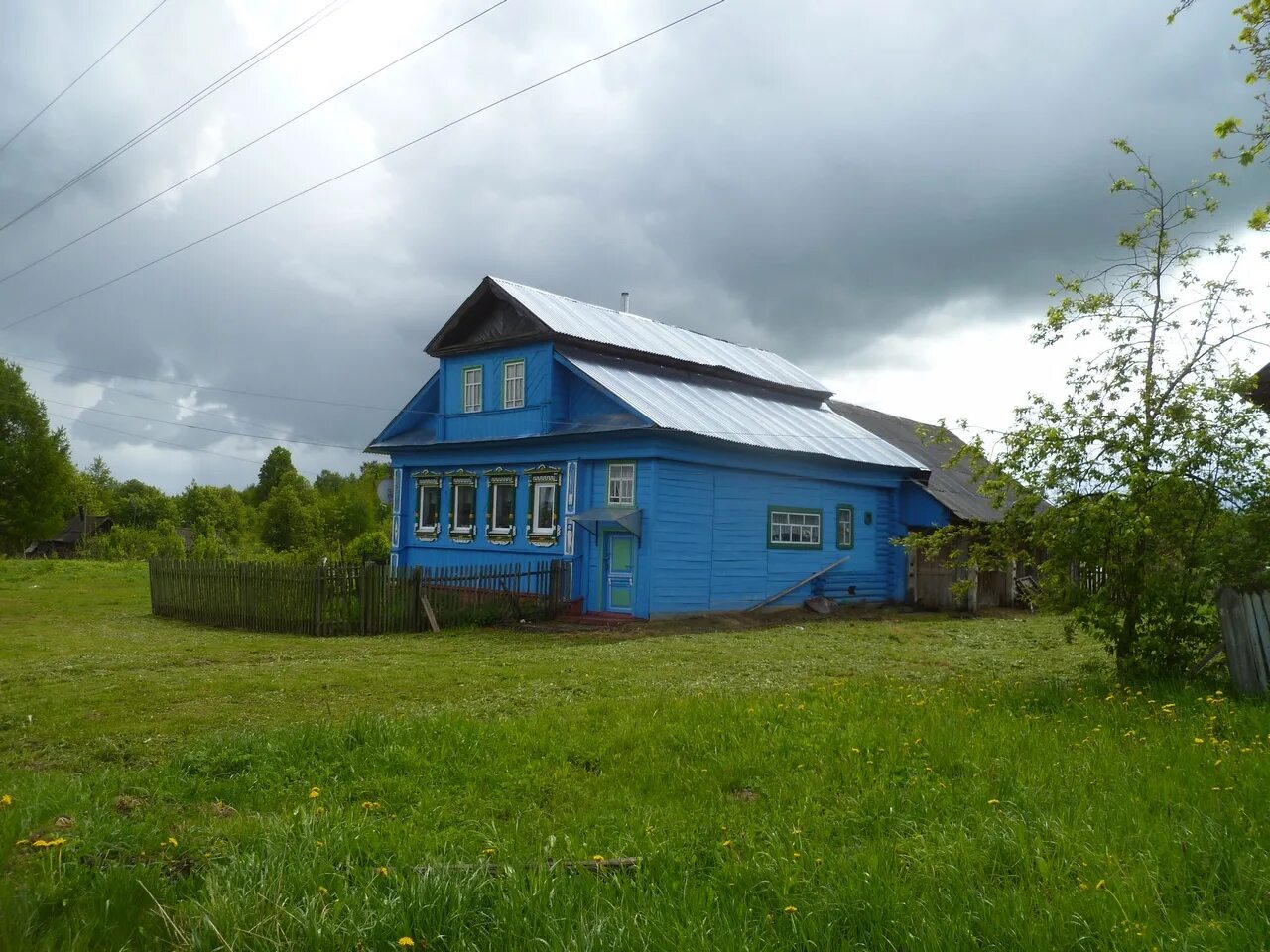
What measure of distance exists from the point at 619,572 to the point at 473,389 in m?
7.40

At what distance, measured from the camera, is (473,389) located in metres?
26.5

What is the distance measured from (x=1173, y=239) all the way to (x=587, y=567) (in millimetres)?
14705

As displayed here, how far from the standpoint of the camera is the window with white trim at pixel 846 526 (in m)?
27.0

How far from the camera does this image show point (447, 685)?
11820 mm

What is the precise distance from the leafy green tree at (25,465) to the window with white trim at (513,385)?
151 feet

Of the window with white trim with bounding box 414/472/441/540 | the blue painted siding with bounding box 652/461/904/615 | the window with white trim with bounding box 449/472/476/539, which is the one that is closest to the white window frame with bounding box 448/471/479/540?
the window with white trim with bounding box 449/472/476/539

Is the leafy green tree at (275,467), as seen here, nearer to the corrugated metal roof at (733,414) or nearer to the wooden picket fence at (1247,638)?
the corrugated metal roof at (733,414)

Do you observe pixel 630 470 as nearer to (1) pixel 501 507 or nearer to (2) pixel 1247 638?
(1) pixel 501 507

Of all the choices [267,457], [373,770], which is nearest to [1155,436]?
[373,770]

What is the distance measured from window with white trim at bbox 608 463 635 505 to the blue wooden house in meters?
0.04

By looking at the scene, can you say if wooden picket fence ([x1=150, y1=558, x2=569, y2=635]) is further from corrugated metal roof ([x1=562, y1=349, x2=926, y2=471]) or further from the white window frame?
corrugated metal roof ([x1=562, y1=349, x2=926, y2=471])

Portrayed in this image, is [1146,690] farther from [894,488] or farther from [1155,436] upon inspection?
[894,488]

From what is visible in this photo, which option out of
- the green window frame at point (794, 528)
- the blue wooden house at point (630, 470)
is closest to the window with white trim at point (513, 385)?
the blue wooden house at point (630, 470)

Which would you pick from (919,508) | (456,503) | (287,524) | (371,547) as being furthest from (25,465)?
(919,508)
